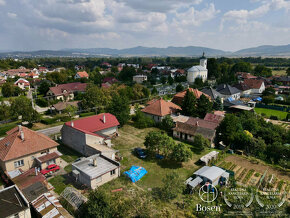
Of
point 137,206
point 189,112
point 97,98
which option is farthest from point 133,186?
point 97,98

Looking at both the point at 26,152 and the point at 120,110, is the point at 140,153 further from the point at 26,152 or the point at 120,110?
the point at 26,152

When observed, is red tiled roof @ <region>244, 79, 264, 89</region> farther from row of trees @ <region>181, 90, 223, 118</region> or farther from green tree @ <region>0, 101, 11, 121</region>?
green tree @ <region>0, 101, 11, 121</region>

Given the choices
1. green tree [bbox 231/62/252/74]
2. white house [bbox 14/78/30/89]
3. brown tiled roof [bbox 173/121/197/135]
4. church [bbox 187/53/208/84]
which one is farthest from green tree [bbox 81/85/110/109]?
green tree [bbox 231/62/252/74]

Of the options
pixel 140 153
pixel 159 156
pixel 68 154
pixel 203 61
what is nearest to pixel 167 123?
pixel 159 156

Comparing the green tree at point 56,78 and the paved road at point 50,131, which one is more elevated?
the green tree at point 56,78

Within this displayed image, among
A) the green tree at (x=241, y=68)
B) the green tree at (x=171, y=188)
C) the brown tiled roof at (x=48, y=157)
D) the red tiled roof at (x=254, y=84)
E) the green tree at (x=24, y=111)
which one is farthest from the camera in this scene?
the green tree at (x=241, y=68)

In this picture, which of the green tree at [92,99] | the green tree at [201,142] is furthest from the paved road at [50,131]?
the green tree at [201,142]

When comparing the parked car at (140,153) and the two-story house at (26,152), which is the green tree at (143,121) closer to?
the parked car at (140,153)
